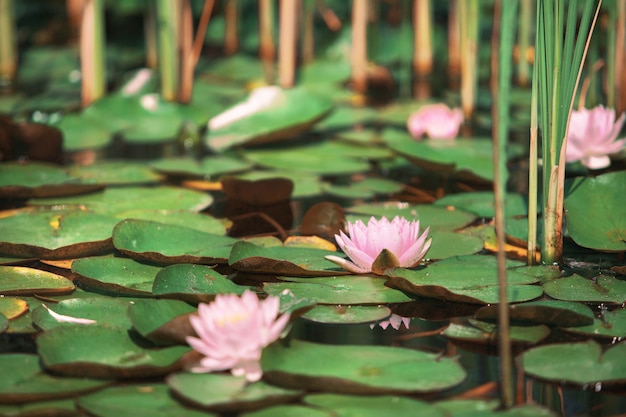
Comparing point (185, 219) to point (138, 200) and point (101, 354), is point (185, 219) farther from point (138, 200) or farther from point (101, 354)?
point (101, 354)

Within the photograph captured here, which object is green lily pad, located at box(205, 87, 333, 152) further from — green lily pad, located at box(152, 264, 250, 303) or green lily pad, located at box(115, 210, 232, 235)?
green lily pad, located at box(152, 264, 250, 303)

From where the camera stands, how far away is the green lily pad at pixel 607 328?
1455 mm

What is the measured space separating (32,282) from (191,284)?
0.34 m

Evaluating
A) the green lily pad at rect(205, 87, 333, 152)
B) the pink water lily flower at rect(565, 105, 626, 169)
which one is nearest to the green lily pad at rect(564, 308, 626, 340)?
the pink water lily flower at rect(565, 105, 626, 169)

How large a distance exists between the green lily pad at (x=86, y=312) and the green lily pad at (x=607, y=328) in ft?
2.63

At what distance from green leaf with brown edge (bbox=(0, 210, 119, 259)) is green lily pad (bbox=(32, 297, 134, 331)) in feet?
1.04

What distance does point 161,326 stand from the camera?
4.49 ft

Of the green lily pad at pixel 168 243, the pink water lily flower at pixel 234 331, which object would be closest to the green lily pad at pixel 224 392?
the pink water lily flower at pixel 234 331

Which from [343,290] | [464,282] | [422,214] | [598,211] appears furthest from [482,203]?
[343,290]

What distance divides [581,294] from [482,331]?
0.26 m

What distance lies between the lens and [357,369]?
4.26 feet

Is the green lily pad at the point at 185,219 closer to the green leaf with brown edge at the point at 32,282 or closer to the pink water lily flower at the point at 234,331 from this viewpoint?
the green leaf with brown edge at the point at 32,282

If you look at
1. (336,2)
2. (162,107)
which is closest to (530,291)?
(162,107)

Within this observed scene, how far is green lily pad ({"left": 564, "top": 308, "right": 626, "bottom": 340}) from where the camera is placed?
1455 mm
